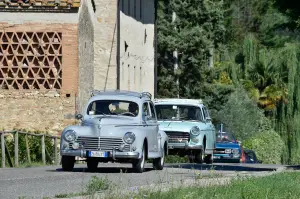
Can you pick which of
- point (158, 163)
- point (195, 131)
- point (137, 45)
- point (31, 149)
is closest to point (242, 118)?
point (137, 45)

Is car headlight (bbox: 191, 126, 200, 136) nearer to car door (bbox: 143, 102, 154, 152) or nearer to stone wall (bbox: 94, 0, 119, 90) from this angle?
car door (bbox: 143, 102, 154, 152)

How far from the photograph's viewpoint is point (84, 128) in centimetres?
2481

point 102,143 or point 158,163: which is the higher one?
point 102,143

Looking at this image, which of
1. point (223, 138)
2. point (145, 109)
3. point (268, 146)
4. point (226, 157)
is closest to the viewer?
point (145, 109)

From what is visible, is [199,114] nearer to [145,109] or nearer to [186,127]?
[186,127]

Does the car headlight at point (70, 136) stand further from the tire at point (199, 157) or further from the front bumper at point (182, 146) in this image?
the tire at point (199, 157)

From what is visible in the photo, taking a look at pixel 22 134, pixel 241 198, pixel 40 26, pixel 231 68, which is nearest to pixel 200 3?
pixel 231 68

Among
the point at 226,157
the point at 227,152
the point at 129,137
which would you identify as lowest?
the point at 226,157

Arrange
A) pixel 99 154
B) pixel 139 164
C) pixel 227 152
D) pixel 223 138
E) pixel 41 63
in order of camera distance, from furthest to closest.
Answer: pixel 223 138, pixel 227 152, pixel 41 63, pixel 139 164, pixel 99 154

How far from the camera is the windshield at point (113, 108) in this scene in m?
26.0

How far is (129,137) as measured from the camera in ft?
80.4

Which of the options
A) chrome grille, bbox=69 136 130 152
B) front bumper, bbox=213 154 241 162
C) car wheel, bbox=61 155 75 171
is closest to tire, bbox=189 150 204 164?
car wheel, bbox=61 155 75 171

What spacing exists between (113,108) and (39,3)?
17.1m

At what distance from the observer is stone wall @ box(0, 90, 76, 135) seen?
140 feet
